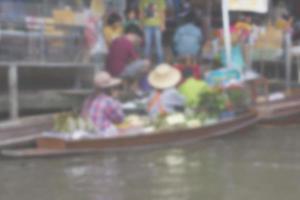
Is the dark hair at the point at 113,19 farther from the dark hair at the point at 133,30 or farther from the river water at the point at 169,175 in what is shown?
the river water at the point at 169,175

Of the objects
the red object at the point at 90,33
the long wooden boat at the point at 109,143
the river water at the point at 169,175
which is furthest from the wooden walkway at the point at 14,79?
the river water at the point at 169,175

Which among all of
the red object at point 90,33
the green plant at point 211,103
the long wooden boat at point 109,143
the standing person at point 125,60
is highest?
the red object at point 90,33

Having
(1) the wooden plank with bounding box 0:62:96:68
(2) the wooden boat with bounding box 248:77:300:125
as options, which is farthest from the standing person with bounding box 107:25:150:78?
(2) the wooden boat with bounding box 248:77:300:125

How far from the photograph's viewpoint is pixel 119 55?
49.8 ft

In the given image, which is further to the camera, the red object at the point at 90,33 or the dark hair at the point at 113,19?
the dark hair at the point at 113,19

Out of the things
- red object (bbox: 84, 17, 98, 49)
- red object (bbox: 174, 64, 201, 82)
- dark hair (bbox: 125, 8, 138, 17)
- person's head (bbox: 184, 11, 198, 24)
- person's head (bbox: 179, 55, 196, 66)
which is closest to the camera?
red object (bbox: 174, 64, 201, 82)

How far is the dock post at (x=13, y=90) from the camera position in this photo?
1396cm

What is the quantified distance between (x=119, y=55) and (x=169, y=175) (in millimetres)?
4445

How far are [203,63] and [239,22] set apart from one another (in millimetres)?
1154

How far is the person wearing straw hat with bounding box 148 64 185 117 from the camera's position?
13.5 metres

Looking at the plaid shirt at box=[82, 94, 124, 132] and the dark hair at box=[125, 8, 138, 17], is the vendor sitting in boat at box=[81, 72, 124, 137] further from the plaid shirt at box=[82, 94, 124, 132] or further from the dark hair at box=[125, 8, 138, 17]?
the dark hair at box=[125, 8, 138, 17]

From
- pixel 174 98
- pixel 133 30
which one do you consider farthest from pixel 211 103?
pixel 133 30

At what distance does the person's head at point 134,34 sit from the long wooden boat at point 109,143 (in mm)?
2859

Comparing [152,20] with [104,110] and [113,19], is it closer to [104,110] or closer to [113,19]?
[113,19]
